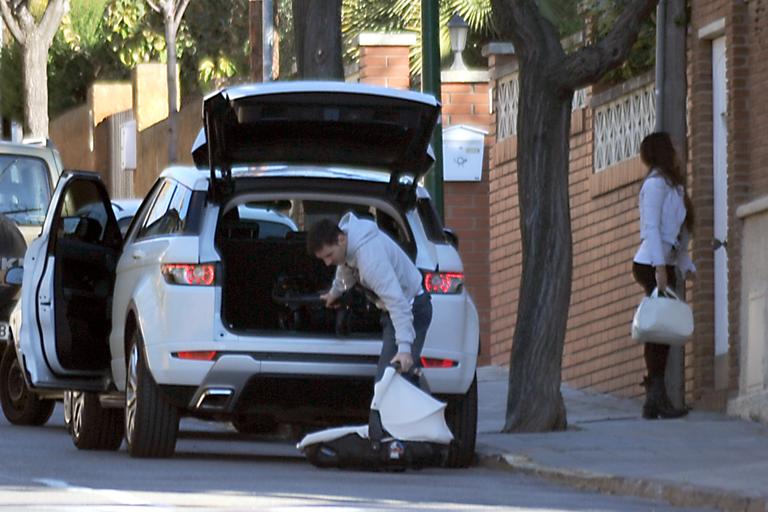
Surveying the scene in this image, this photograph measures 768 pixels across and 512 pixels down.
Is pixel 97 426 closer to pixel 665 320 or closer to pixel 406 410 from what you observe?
pixel 406 410

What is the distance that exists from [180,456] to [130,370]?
68cm

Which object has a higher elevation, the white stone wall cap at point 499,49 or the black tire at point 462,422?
the white stone wall cap at point 499,49

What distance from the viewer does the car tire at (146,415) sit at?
506 inches

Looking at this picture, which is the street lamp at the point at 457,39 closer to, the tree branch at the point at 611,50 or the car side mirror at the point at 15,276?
the tree branch at the point at 611,50

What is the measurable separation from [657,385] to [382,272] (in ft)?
12.7

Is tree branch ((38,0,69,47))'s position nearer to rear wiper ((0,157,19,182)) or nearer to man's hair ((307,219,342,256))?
rear wiper ((0,157,19,182))

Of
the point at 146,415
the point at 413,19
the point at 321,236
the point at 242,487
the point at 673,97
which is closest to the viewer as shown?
the point at 242,487

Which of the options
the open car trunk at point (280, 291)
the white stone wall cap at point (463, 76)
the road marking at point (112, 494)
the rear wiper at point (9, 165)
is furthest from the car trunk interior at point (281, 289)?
the white stone wall cap at point (463, 76)

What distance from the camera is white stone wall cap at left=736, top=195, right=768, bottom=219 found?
15.2 metres

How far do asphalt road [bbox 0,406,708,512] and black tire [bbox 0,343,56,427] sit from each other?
2587mm

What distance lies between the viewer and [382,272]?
12.3 m

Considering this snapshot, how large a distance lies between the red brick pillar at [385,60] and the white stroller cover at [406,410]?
12424 millimetres

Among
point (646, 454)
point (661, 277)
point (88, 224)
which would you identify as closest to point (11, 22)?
point (88, 224)

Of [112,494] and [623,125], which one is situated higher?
[623,125]
